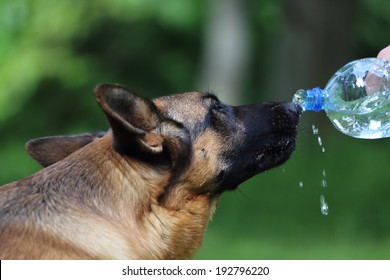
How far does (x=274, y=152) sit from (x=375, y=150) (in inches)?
278

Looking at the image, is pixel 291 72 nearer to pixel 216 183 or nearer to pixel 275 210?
pixel 275 210

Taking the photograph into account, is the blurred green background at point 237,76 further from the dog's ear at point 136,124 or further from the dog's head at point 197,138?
the dog's ear at point 136,124

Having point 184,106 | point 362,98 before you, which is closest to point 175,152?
point 184,106

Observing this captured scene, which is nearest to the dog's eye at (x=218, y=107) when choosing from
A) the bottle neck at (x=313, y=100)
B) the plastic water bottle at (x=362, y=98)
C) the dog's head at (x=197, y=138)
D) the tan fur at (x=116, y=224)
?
the dog's head at (x=197, y=138)

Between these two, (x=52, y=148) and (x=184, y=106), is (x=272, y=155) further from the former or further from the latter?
(x=52, y=148)

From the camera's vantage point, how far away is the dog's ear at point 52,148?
677 centimetres

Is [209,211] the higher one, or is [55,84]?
[209,211]

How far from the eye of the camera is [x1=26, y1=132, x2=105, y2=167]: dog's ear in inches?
267

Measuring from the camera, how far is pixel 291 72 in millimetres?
15172

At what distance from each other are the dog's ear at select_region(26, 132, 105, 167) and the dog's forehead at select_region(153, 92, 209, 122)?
51 centimetres

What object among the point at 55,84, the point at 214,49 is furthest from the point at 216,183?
the point at 55,84

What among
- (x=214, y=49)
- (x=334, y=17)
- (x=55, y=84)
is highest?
(x=334, y=17)

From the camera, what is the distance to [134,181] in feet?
20.1

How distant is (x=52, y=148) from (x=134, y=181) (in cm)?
87
